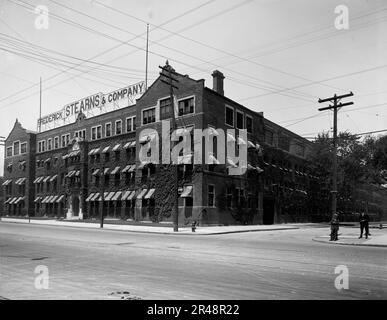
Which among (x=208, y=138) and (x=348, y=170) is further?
(x=348, y=170)

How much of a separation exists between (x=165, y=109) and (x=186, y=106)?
120 inches

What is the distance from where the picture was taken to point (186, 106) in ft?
137

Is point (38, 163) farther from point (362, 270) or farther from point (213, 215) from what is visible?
point (362, 270)

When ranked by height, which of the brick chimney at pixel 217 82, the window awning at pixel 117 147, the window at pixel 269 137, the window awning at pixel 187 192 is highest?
the brick chimney at pixel 217 82

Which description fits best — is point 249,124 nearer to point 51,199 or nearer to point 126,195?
point 126,195

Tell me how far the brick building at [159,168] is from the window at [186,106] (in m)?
0.10

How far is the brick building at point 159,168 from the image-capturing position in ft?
133

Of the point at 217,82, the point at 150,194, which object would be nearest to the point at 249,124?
the point at 217,82

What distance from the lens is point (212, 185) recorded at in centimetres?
4034

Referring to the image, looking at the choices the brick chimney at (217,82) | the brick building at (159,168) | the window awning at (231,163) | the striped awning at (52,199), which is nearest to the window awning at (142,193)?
the brick building at (159,168)

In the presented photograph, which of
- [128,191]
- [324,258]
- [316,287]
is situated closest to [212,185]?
[128,191]

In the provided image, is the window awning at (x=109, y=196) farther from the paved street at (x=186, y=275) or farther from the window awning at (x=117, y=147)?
the paved street at (x=186, y=275)
